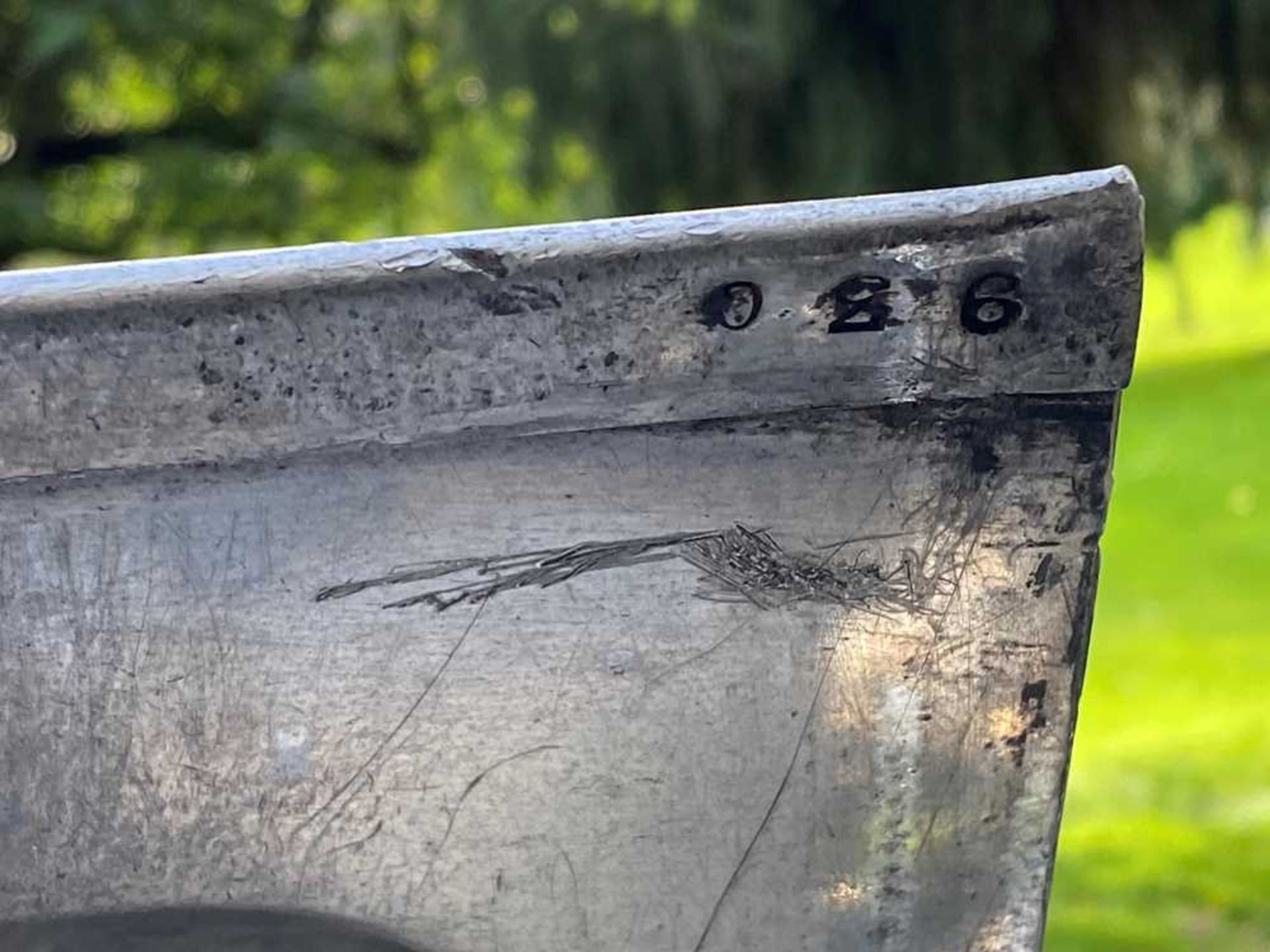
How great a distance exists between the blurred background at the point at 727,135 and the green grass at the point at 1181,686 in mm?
17

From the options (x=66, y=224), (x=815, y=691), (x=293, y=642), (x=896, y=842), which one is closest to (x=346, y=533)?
(x=293, y=642)

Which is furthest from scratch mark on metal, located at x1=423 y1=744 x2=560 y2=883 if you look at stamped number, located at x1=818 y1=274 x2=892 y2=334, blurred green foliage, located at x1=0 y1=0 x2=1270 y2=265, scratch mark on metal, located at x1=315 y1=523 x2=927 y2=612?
blurred green foliage, located at x1=0 y1=0 x2=1270 y2=265

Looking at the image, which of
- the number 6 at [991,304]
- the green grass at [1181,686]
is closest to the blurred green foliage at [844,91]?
the green grass at [1181,686]

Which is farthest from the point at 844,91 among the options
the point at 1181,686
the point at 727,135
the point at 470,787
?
the point at 1181,686

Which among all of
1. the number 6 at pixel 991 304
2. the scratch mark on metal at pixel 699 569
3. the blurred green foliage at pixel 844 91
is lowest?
the scratch mark on metal at pixel 699 569

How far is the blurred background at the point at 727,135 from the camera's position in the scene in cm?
328

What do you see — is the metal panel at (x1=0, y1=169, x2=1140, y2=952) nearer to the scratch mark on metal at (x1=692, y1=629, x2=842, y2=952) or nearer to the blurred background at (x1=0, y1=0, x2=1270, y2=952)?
the scratch mark on metal at (x1=692, y1=629, x2=842, y2=952)

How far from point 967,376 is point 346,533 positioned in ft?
1.64

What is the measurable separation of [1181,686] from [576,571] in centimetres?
703

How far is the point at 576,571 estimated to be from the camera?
133 cm

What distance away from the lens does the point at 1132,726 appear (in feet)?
22.9

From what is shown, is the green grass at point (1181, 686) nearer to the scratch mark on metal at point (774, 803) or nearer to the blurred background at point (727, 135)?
the blurred background at point (727, 135)

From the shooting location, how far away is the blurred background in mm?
3279

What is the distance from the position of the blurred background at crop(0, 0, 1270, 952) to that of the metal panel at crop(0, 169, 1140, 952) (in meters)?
2.04
